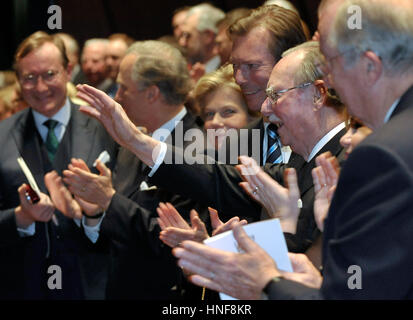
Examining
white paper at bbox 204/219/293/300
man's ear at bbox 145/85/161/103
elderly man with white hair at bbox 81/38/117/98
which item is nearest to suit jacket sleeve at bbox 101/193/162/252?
man's ear at bbox 145/85/161/103

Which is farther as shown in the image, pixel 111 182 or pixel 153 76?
pixel 153 76

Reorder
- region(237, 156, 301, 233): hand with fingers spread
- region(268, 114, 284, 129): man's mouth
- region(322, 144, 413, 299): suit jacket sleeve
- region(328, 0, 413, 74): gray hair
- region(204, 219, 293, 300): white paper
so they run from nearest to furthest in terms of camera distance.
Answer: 1. region(322, 144, 413, 299): suit jacket sleeve
2. region(328, 0, 413, 74): gray hair
3. region(204, 219, 293, 300): white paper
4. region(237, 156, 301, 233): hand with fingers spread
5. region(268, 114, 284, 129): man's mouth

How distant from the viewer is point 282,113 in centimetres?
282

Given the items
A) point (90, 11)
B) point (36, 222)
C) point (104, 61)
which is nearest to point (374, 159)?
point (36, 222)

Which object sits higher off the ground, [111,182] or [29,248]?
[111,182]

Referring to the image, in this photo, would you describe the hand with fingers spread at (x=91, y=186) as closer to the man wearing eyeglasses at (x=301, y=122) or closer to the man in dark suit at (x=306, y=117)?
the man wearing eyeglasses at (x=301, y=122)

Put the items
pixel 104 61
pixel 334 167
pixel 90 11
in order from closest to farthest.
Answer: pixel 334 167 → pixel 104 61 → pixel 90 11

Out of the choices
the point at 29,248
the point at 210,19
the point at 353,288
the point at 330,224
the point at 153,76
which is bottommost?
the point at 29,248

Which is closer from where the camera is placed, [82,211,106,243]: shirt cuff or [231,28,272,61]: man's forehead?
[231,28,272,61]: man's forehead

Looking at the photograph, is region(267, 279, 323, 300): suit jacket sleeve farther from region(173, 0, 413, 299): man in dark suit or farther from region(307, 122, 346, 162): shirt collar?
region(307, 122, 346, 162): shirt collar

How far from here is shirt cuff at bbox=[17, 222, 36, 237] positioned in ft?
13.6

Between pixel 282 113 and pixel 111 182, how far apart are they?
142 centimetres

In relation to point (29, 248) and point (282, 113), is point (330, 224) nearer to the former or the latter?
point (282, 113)

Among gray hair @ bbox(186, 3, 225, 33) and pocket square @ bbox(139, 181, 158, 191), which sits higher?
gray hair @ bbox(186, 3, 225, 33)
